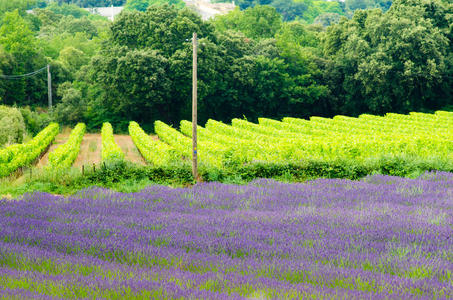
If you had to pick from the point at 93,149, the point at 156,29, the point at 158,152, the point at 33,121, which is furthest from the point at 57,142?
the point at 158,152

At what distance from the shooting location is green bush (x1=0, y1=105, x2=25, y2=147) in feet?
108

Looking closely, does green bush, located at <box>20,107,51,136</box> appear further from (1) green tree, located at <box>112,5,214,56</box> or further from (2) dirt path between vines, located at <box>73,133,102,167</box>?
(1) green tree, located at <box>112,5,214,56</box>

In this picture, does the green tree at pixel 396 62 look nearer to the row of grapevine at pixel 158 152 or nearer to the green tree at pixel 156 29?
the green tree at pixel 156 29

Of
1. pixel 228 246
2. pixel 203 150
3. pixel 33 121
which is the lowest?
pixel 33 121

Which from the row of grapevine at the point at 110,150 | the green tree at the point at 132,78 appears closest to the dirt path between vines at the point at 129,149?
the row of grapevine at the point at 110,150

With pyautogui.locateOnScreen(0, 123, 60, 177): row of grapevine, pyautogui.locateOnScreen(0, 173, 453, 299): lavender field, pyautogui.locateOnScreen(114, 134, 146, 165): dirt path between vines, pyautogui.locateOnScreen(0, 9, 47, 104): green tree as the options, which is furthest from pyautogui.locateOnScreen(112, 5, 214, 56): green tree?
pyautogui.locateOnScreen(0, 173, 453, 299): lavender field

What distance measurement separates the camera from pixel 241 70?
5200cm

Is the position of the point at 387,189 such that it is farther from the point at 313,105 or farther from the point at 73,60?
the point at 73,60

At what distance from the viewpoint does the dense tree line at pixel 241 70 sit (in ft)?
157

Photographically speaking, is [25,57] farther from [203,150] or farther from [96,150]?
[203,150]

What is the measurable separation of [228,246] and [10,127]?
31.0 m

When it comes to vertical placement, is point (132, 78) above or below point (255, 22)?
below

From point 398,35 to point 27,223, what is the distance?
51527 mm

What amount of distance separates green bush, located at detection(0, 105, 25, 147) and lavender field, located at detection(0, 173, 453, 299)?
24.0 meters
